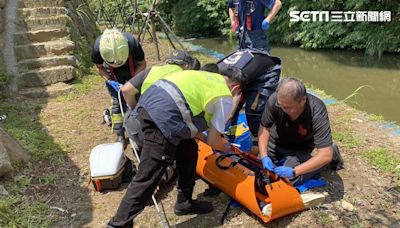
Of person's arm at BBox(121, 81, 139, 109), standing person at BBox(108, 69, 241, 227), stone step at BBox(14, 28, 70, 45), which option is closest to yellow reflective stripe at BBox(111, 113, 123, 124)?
person's arm at BBox(121, 81, 139, 109)

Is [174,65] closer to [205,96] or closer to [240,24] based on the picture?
[205,96]

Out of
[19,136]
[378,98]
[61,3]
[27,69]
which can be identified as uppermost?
[61,3]

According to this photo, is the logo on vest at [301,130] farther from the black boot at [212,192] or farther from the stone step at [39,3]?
the stone step at [39,3]

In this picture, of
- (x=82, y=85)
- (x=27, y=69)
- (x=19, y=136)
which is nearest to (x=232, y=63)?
(x=19, y=136)

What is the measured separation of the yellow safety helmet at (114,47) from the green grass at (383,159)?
2.55 metres

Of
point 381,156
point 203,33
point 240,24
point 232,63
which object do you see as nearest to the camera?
point 232,63

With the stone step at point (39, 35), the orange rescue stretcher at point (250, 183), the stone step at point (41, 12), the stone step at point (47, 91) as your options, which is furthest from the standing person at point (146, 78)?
the stone step at point (41, 12)

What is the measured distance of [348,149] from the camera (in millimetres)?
3895

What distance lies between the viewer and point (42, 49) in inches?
270

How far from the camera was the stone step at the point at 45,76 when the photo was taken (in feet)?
20.7

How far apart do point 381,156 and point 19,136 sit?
3.85 m

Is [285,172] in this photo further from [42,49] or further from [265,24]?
[42,49]

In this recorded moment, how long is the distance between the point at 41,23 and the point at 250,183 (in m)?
6.06

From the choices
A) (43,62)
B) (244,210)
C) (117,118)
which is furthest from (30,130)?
(244,210)
